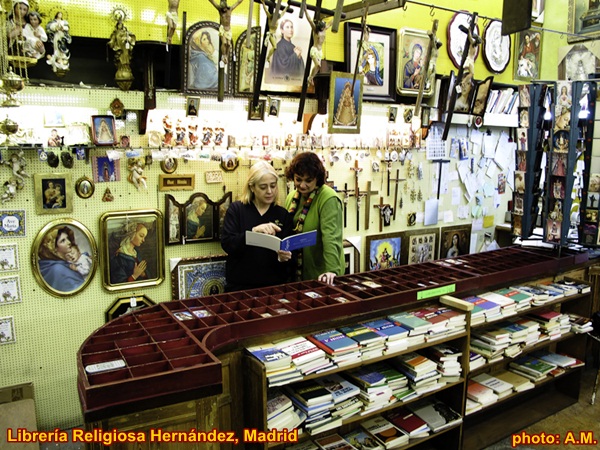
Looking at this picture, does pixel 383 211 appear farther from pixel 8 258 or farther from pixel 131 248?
pixel 8 258

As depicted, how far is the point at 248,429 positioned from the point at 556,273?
10.6 feet

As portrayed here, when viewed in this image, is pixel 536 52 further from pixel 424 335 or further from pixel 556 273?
pixel 424 335

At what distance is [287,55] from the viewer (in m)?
4.70

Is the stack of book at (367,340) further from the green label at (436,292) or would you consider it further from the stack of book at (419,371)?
the green label at (436,292)

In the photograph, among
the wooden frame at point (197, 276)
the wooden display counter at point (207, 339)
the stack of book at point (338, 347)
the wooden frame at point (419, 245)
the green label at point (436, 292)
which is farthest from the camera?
the wooden frame at point (419, 245)

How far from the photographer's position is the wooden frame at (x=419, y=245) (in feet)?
19.3

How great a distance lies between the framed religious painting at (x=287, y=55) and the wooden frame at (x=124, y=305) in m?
2.07

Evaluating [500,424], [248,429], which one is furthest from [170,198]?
[500,424]

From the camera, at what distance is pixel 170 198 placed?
4344 millimetres

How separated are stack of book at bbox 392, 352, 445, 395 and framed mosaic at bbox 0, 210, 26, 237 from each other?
2.77 metres

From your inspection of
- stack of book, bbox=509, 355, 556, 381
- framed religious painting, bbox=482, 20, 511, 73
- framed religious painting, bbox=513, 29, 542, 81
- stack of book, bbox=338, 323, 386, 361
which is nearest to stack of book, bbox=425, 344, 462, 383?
stack of book, bbox=338, 323, 386, 361

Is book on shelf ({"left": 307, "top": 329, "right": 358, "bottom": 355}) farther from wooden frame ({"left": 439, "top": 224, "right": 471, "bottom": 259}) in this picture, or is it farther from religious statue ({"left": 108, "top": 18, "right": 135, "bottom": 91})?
wooden frame ({"left": 439, "top": 224, "right": 471, "bottom": 259})

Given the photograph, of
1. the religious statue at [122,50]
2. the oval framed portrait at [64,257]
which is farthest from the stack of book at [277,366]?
the religious statue at [122,50]

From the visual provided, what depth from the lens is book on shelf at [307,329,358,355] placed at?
302 cm
